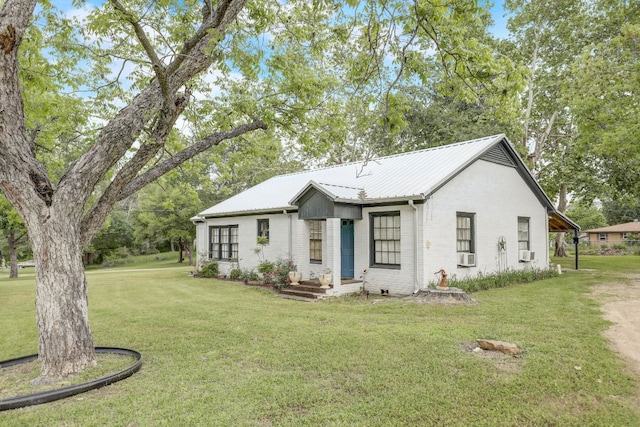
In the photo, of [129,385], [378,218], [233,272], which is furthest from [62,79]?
[233,272]

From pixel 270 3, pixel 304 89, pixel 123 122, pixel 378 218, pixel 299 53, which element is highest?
pixel 270 3

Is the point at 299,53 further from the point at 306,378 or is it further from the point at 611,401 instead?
the point at 611,401

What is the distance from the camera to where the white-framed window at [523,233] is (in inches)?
590

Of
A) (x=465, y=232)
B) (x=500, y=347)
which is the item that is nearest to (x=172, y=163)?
(x=500, y=347)

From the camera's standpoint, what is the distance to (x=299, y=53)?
24.7ft

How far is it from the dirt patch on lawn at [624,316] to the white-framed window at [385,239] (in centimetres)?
505

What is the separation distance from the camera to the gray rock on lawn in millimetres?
5539

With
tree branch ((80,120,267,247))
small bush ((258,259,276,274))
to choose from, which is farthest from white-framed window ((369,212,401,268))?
tree branch ((80,120,267,247))

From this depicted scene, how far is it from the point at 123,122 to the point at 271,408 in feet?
13.6

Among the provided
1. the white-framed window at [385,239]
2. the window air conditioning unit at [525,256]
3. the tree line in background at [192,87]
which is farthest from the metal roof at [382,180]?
the window air conditioning unit at [525,256]

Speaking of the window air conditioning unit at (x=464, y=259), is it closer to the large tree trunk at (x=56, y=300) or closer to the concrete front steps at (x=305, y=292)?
the concrete front steps at (x=305, y=292)

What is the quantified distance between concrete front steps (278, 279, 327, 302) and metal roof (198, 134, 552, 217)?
255 centimetres

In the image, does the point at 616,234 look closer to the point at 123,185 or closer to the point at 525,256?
the point at 525,256

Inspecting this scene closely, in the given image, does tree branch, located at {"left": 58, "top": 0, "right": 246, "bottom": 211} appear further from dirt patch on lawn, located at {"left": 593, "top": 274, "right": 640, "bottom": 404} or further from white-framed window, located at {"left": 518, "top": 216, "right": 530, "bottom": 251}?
white-framed window, located at {"left": 518, "top": 216, "right": 530, "bottom": 251}
